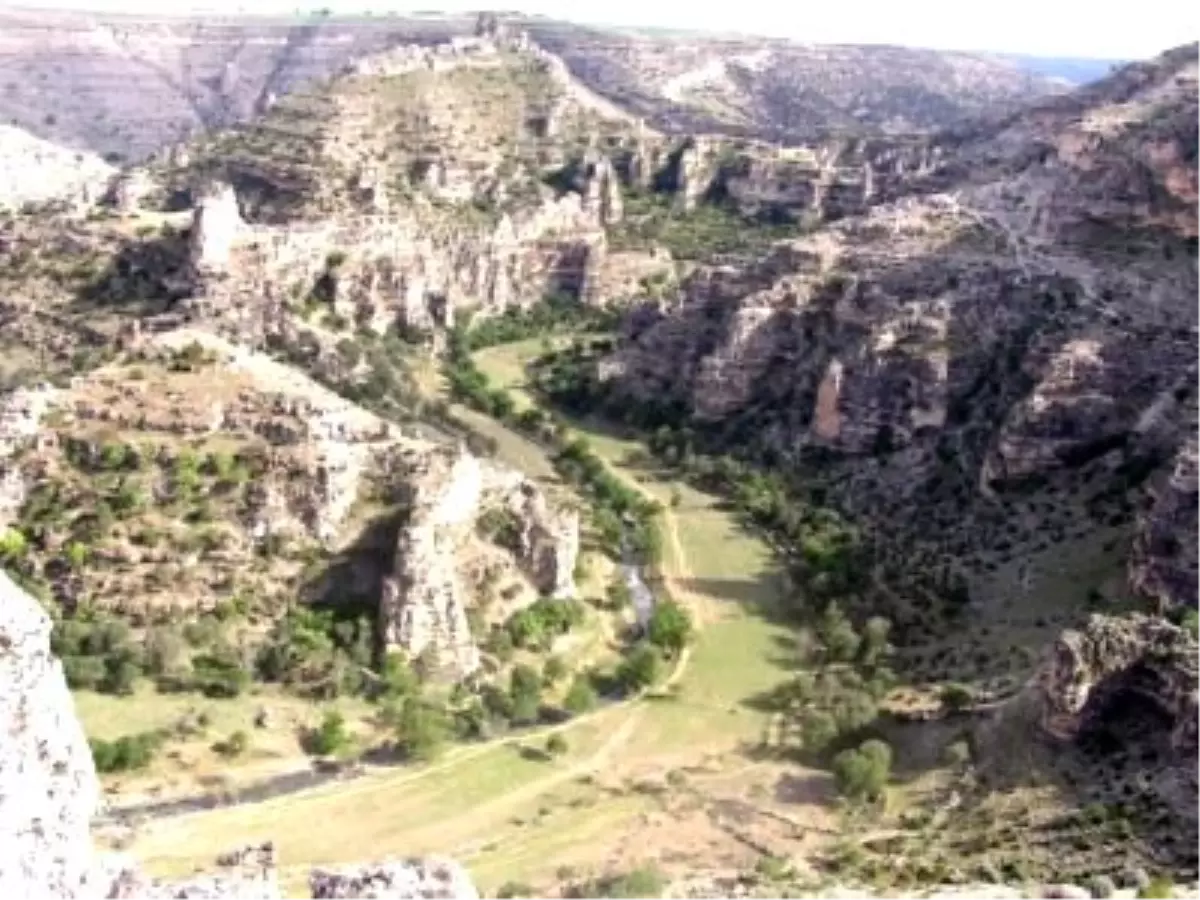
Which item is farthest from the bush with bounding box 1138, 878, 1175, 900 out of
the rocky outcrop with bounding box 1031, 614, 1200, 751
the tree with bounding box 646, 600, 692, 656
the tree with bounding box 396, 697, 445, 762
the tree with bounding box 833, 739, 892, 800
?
the tree with bounding box 646, 600, 692, 656

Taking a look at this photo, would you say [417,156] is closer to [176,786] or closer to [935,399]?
[935,399]

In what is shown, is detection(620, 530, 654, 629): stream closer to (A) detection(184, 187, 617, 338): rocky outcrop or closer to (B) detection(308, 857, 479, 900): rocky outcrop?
(A) detection(184, 187, 617, 338): rocky outcrop

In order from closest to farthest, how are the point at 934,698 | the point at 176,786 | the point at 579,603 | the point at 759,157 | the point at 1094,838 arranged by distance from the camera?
the point at 1094,838
the point at 176,786
the point at 934,698
the point at 579,603
the point at 759,157

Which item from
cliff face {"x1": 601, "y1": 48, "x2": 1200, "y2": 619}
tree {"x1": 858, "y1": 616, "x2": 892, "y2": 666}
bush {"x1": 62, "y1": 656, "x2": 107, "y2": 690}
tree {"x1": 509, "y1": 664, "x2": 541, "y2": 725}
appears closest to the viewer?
bush {"x1": 62, "y1": 656, "x2": 107, "y2": 690}

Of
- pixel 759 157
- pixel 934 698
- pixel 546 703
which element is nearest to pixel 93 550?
pixel 546 703

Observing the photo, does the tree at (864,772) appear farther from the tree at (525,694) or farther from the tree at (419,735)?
the tree at (419,735)

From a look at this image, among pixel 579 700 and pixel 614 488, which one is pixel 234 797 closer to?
pixel 579 700

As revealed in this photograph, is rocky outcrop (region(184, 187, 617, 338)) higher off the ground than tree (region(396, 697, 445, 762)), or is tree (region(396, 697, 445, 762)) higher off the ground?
rocky outcrop (region(184, 187, 617, 338))
